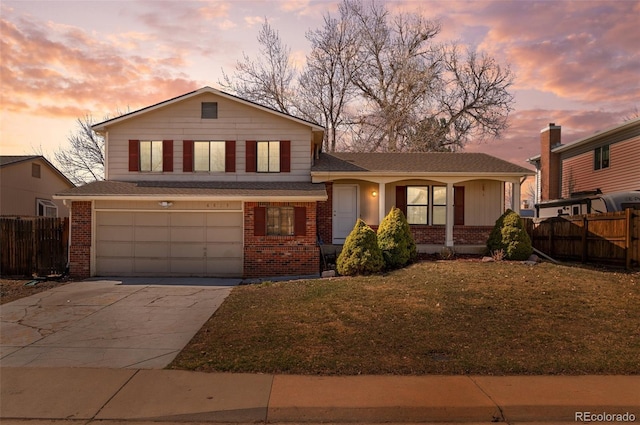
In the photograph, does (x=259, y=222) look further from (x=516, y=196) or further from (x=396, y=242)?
(x=516, y=196)

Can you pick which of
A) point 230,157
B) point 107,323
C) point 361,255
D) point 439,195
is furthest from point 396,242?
point 107,323

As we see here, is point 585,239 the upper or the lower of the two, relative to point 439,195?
lower

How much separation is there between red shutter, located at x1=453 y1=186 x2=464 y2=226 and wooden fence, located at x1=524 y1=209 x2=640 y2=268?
3204 mm

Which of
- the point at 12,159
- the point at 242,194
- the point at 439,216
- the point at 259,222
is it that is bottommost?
the point at 259,222

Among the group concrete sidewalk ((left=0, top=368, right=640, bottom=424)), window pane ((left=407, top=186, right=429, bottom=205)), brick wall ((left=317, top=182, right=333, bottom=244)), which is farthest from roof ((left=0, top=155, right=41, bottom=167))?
concrete sidewalk ((left=0, top=368, right=640, bottom=424))

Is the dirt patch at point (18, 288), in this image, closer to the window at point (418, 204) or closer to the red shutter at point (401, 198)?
the red shutter at point (401, 198)

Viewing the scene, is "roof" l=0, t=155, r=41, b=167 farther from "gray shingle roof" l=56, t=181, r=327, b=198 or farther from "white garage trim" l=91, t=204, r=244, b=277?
"white garage trim" l=91, t=204, r=244, b=277

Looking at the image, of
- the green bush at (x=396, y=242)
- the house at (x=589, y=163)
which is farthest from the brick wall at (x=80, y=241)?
the house at (x=589, y=163)

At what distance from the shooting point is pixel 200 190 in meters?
15.4

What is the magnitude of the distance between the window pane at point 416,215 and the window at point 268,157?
213 inches

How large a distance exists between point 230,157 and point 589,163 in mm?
18702

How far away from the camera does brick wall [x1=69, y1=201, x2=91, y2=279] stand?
15008mm

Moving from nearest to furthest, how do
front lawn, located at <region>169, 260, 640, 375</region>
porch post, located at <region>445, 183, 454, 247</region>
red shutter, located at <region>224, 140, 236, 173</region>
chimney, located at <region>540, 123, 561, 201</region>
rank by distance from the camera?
front lawn, located at <region>169, 260, 640, 375</region>
red shutter, located at <region>224, 140, 236, 173</region>
porch post, located at <region>445, 183, 454, 247</region>
chimney, located at <region>540, 123, 561, 201</region>

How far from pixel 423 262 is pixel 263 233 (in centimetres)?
516
